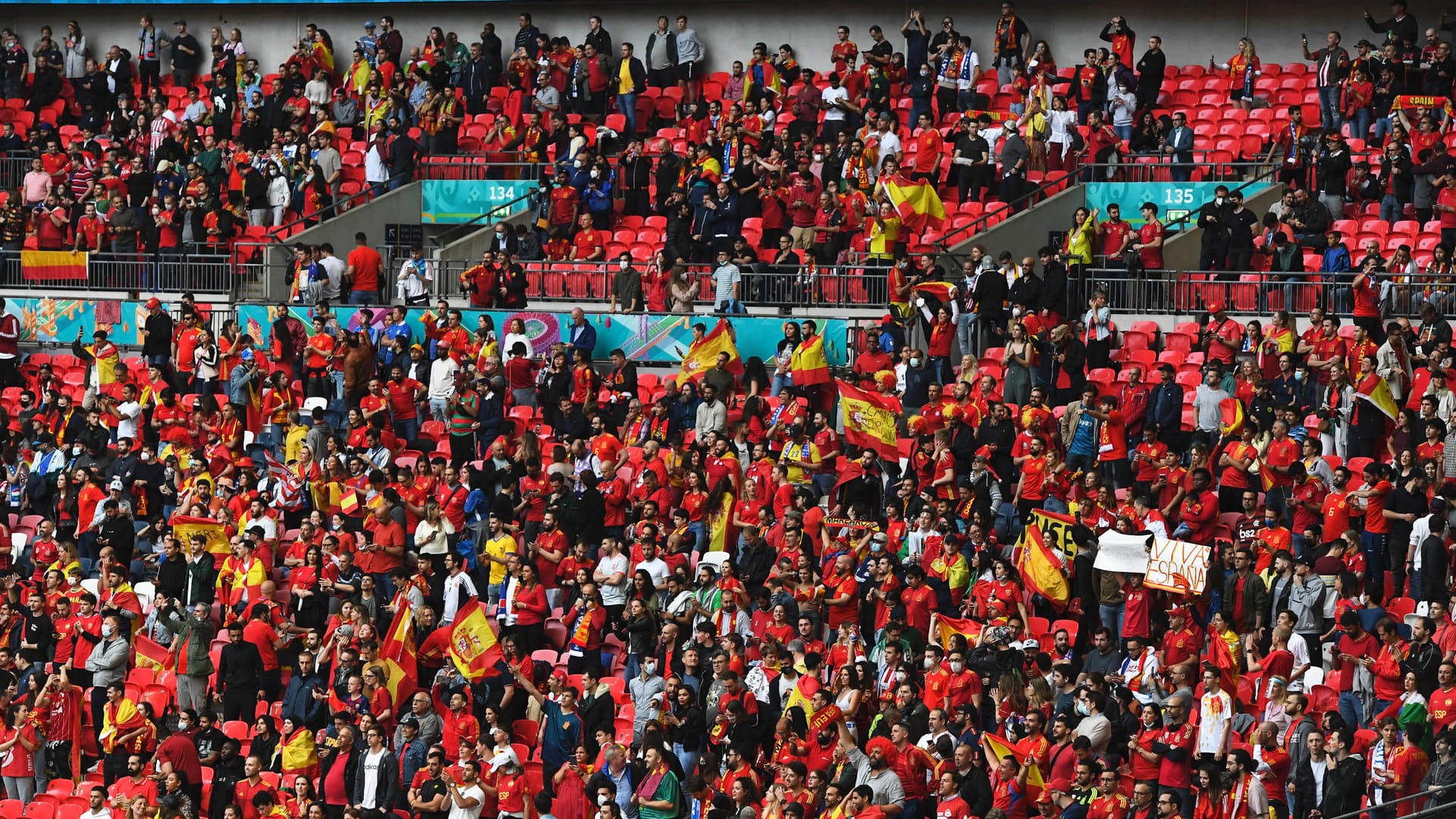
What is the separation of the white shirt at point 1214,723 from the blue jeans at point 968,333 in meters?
7.01

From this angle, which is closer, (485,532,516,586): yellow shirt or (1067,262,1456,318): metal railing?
(485,532,516,586): yellow shirt

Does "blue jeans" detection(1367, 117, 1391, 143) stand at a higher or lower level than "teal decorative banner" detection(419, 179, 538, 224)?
higher

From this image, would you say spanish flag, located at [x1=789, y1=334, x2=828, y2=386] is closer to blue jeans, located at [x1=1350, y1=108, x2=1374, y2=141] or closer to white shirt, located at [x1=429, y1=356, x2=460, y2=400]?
white shirt, located at [x1=429, y1=356, x2=460, y2=400]

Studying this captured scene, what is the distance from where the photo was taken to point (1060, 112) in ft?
88.1

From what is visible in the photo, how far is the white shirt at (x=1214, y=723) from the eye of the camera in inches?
635

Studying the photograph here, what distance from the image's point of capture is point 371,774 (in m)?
17.7

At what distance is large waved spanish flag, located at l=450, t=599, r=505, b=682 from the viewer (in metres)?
18.8

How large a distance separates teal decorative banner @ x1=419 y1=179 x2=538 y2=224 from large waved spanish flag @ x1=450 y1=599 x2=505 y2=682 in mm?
10371

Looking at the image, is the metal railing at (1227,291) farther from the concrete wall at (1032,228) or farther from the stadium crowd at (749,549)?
the concrete wall at (1032,228)

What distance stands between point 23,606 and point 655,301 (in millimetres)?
7355

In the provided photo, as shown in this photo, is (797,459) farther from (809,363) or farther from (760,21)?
(760,21)

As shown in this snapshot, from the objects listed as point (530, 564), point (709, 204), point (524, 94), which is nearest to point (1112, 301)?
point (709, 204)

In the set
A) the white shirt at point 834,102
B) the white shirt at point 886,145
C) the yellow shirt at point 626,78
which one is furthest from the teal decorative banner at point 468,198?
the white shirt at point 886,145

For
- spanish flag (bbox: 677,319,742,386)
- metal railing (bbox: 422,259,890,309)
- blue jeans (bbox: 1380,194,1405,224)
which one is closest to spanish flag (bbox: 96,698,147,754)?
spanish flag (bbox: 677,319,742,386)
